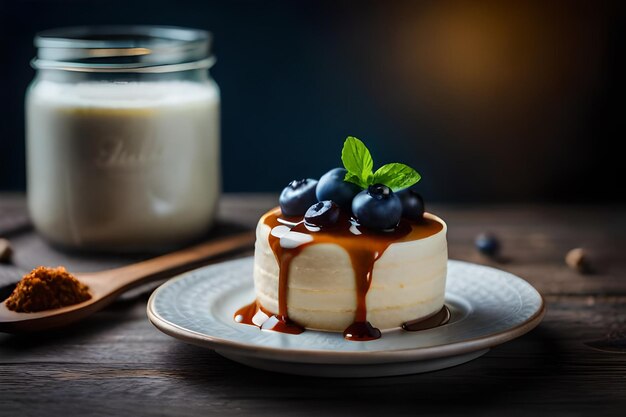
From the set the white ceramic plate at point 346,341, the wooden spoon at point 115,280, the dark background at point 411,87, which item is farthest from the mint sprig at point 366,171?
the dark background at point 411,87

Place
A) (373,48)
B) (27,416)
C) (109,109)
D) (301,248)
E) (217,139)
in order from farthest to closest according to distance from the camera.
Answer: (373,48) → (217,139) → (109,109) → (301,248) → (27,416)

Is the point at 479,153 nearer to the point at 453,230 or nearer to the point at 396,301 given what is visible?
the point at 453,230

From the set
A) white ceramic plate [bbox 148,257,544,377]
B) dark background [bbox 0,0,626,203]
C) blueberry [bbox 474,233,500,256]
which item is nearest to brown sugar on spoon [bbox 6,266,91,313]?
white ceramic plate [bbox 148,257,544,377]

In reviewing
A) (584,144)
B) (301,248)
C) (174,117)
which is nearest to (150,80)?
(174,117)

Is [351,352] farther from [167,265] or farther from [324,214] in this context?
[167,265]

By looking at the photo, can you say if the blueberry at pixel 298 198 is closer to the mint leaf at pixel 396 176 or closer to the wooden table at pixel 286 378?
the mint leaf at pixel 396 176

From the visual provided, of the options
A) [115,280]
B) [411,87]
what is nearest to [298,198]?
[115,280]
